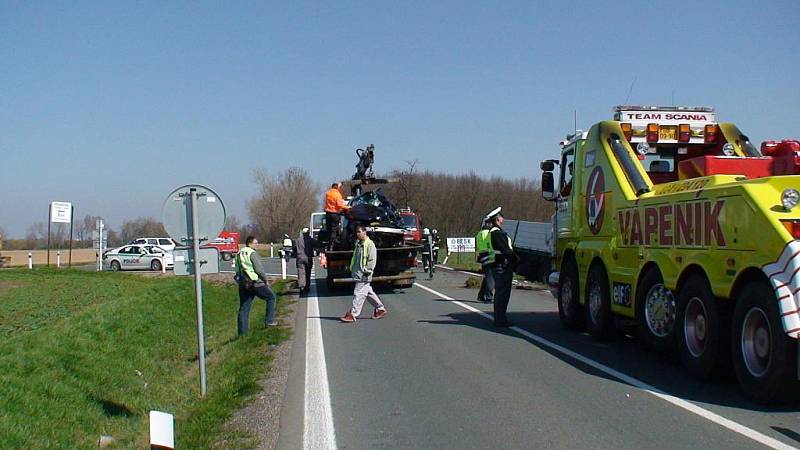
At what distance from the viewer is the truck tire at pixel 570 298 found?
12648 mm

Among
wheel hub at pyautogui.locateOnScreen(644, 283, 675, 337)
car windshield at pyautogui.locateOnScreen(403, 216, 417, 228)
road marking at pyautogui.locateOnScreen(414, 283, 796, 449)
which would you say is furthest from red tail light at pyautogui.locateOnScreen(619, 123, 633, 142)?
car windshield at pyautogui.locateOnScreen(403, 216, 417, 228)

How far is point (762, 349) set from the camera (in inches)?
288

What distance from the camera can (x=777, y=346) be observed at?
6.91 meters

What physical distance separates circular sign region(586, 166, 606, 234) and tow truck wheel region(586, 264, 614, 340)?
0.61m

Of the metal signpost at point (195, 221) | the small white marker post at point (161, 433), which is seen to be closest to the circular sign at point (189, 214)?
the metal signpost at point (195, 221)

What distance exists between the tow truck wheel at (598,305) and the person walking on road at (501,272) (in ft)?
5.49

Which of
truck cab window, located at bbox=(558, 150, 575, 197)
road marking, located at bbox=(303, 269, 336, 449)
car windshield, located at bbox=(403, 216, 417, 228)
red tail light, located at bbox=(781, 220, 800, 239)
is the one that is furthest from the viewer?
car windshield, located at bbox=(403, 216, 417, 228)

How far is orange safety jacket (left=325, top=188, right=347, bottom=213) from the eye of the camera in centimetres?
1959

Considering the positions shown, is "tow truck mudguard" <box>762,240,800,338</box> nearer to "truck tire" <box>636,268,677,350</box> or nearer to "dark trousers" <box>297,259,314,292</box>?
"truck tire" <box>636,268,677,350</box>

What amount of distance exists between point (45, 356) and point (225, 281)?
19.3 m

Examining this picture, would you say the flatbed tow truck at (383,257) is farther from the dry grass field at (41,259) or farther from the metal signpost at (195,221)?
the dry grass field at (41,259)

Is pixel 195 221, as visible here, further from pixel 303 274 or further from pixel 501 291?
pixel 303 274

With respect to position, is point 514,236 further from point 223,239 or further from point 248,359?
point 223,239

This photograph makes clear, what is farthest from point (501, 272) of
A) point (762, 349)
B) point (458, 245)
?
point (458, 245)
